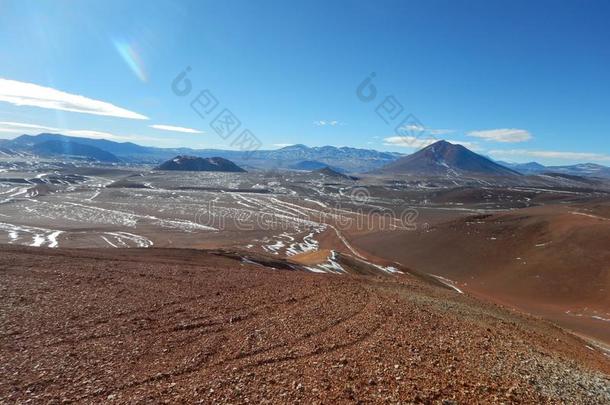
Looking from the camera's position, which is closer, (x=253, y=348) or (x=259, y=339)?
(x=253, y=348)

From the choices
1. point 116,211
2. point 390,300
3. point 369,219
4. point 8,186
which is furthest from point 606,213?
point 8,186

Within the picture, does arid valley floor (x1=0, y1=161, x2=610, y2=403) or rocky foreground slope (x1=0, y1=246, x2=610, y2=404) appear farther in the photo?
arid valley floor (x1=0, y1=161, x2=610, y2=403)

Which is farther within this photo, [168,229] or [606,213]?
[168,229]

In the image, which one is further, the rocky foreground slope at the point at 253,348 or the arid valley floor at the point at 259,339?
the arid valley floor at the point at 259,339

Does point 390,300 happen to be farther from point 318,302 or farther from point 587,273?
point 587,273

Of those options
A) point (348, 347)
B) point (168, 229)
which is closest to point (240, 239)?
point (168, 229)

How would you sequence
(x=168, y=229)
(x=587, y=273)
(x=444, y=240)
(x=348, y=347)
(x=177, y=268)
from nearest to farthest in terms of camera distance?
(x=348, y=347) → (x=177, y=268) → (x=587, y=273) → (x=444, y=240) → (x=168, y=229)

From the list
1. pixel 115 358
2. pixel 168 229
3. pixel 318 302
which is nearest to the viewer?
pixel 115 358

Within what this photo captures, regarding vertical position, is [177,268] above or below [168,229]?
above
